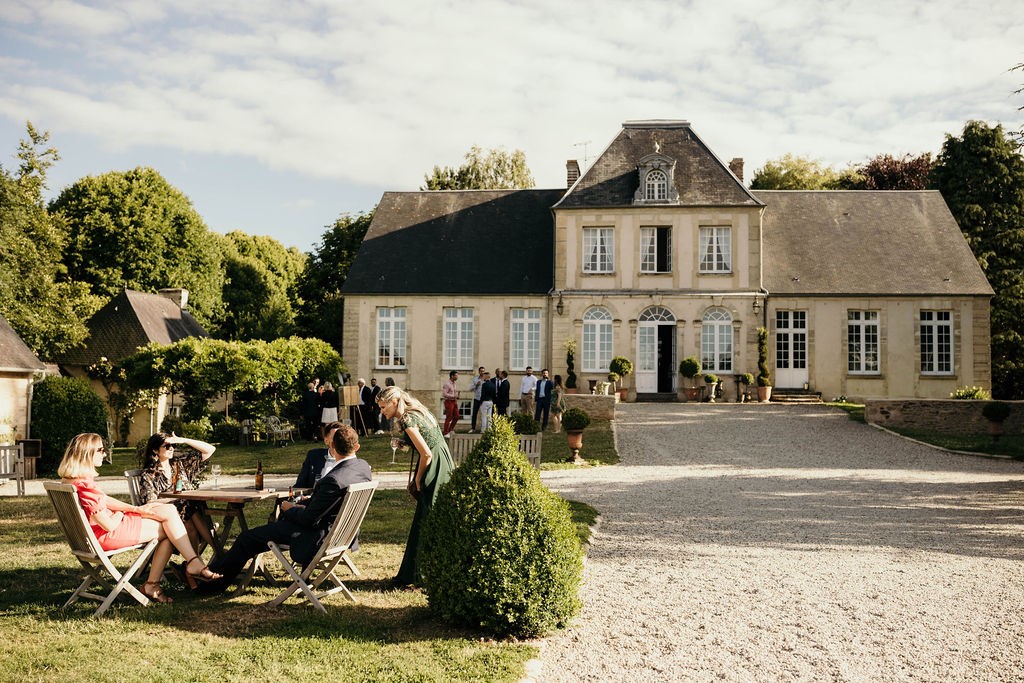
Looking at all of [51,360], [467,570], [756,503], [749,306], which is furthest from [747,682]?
[51,360]

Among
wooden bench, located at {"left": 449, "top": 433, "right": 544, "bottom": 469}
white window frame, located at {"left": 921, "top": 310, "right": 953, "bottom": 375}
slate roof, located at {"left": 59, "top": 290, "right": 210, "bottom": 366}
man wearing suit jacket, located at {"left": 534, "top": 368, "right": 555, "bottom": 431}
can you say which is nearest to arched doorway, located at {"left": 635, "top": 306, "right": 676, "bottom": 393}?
white window frame, located at {"left": 921, "top": 310, "right": 953, "bottom": 375}

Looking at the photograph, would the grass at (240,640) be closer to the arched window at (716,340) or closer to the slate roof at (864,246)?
the arched window at (716,340)

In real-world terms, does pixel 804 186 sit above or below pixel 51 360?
above

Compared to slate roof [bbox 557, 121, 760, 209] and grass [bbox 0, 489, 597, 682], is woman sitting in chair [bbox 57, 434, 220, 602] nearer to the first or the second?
grass [bbox 0, 489, 597, 682]

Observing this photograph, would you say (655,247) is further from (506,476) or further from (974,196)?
(506,476)

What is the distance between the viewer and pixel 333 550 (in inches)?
242

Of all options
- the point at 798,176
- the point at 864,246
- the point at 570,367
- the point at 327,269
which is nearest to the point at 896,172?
→ the point at 798,176

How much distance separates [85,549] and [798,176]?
39.2 m

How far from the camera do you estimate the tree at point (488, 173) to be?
43062 mm

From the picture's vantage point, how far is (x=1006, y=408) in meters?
18.4

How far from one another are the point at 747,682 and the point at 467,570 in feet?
5.77

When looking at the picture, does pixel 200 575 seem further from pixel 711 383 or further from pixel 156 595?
pixel 711 383

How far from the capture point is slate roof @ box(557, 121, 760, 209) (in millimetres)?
27203

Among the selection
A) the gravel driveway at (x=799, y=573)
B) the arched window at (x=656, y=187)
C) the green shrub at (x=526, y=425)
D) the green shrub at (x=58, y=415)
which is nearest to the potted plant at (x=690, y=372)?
the arched window at (x=656, y=187)
